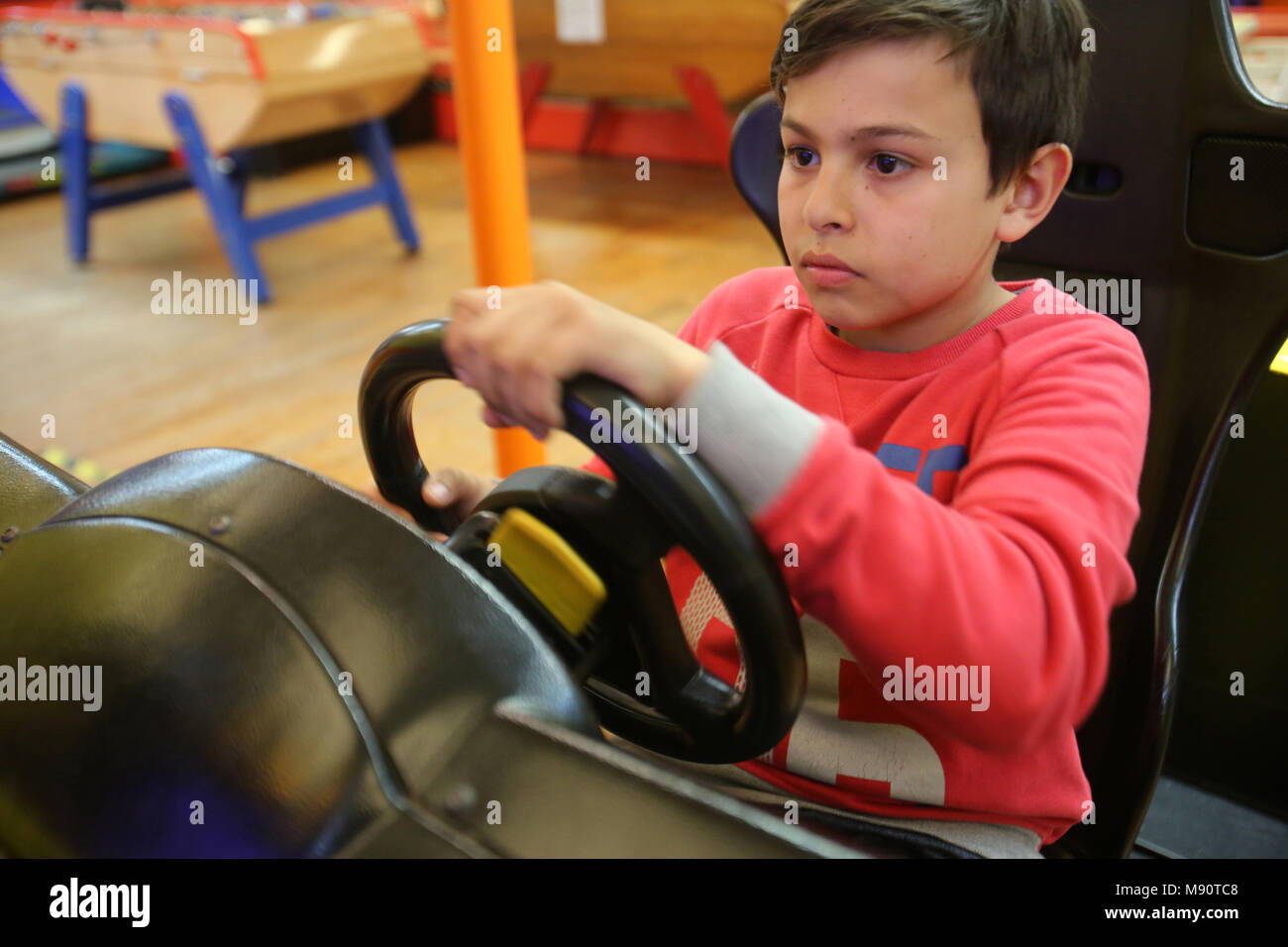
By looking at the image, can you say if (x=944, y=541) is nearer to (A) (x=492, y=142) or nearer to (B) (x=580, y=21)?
(A) (x=492, y=142)

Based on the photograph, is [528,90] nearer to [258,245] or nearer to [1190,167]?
[258,245]

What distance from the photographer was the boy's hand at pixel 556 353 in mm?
520

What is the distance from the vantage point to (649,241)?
3.62 metres

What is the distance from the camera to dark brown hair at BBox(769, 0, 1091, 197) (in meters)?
0.65

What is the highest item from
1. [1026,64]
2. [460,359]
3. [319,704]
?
[1026,64]

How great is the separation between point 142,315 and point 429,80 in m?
2.78

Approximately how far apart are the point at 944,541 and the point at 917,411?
20 centimetres

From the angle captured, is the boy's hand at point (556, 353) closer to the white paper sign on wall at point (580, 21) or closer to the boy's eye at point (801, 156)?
the boy's eye at point (801, 156)

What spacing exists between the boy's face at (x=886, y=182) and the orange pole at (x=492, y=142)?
83 centimetres

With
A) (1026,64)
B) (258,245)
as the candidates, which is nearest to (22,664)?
(1026,64)

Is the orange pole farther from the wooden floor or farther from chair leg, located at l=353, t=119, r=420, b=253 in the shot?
chair leg, located at l=353, t=119, r=420, b=253

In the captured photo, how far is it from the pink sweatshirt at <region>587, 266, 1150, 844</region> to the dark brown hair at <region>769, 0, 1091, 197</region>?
0.12m

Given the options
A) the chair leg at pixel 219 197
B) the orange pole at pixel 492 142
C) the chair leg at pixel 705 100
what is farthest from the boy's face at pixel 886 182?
the chair leg at pixel 705 100

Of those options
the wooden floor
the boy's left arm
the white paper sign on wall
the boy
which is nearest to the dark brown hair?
the boy
